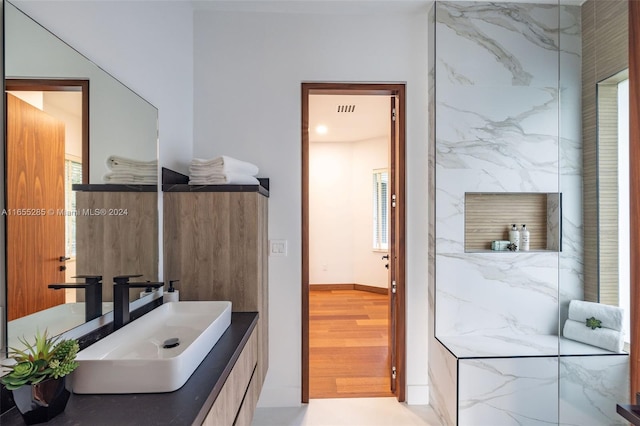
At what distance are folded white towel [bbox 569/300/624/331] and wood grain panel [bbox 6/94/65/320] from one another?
7.14 feet

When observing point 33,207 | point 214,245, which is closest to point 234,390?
point 214,245

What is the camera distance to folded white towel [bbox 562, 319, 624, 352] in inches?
54.3

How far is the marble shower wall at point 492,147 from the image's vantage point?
2211 millimetres

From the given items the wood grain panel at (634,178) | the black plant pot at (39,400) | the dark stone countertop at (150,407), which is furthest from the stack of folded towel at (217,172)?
the wood grain panel at (634,178)

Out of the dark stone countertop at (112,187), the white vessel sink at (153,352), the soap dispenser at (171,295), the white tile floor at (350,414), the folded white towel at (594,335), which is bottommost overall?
the white tile floor at (350,414)

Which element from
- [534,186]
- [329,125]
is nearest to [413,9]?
[534,186]

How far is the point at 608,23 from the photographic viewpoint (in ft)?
4.59

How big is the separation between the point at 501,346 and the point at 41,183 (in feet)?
8.18

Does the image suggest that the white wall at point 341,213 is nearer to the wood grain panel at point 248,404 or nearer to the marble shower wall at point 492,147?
the marble shower wall at point 492,147

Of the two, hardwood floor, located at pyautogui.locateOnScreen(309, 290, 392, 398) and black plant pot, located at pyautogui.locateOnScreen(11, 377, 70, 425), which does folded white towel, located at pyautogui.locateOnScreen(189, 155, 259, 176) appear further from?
hardwood floor, located at pyautogui.locateOnScreen(309, 290, 392, 398)

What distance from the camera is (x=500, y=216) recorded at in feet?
7.76

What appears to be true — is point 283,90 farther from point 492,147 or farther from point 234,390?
point 234,390

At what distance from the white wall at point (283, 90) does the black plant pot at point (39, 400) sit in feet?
4.91

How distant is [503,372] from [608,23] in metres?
1.88
